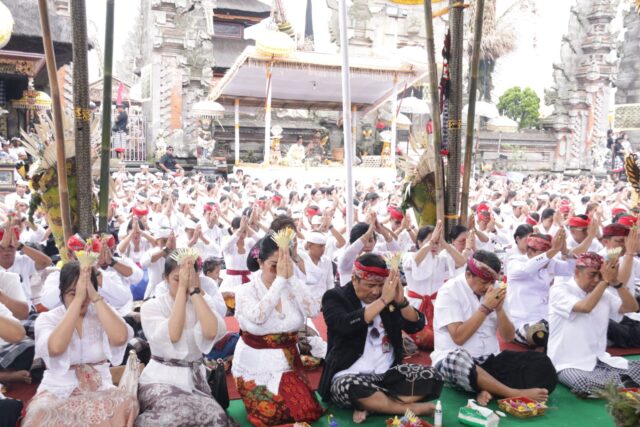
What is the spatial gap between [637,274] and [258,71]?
11717 mm

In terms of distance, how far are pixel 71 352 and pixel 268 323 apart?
1.13 meters

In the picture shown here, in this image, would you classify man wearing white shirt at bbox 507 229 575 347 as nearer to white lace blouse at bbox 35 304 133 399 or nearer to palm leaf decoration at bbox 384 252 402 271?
palm leaf decoration at bbox 384 252 402 271

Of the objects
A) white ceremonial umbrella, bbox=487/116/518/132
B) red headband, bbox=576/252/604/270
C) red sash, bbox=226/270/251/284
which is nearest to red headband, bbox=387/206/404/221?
red sash, bbox=226/270/251/284

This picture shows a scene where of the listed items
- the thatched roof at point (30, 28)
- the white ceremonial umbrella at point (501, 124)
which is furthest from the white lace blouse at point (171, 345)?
→ the white ceremonial umbrella at point (501, 124)

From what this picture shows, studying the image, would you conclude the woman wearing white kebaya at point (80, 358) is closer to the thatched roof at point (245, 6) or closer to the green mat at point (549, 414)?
the green mat at point (549, 414)

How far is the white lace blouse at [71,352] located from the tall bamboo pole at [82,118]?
1027 mm

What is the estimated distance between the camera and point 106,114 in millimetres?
3896

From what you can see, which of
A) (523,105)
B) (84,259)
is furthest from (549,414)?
(523,105)

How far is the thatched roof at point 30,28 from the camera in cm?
1261

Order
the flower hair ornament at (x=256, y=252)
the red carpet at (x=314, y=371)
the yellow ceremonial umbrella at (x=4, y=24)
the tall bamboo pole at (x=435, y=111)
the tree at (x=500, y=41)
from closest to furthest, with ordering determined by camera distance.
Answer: the flower hair ornament at (x=256, y=252), the red carpet at (x=314, y=371), the tall bamboo pole at (x=435, y=111), the yellow ceremonial umbrella at (x=4, y=24), the tree at (x=500, y=41)

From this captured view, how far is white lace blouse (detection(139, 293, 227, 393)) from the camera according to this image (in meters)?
3.15

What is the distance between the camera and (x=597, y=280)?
13.0 feet

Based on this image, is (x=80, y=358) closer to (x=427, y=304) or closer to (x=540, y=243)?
(x=427, y=304)

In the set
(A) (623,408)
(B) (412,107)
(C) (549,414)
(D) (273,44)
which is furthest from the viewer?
(B) (412,107)
